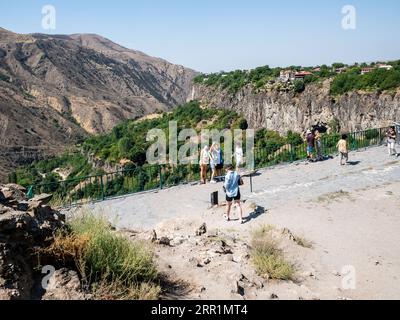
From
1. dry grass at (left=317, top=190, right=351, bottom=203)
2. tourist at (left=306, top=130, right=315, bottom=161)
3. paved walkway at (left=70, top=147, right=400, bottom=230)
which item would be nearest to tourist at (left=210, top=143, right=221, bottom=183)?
paved walkway at (left=70, top=147, right=400, bottom=230)

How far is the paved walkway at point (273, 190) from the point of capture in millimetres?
11891

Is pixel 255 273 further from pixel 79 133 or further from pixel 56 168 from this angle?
pixel 79 133

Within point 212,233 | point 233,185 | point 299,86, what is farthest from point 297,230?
point 299,86

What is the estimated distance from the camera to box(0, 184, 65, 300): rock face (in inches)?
184

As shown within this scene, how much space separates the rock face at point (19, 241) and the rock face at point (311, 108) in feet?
110

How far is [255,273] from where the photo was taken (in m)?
7.17

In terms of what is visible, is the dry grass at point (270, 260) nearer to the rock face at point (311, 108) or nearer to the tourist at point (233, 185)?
the tourist at point (233, 185)

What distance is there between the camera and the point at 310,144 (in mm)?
17750

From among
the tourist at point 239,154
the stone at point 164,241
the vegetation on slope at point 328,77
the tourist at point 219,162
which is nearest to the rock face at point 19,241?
the stone at point 164,241

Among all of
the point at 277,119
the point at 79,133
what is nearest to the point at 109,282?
the point at 277,119

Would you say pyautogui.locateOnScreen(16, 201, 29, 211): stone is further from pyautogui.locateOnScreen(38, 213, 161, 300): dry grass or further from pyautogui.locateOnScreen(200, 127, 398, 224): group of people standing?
pyautogui.locateOnScreen(200, 127, 398, 224): group of people standing

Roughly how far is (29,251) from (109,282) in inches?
40.3

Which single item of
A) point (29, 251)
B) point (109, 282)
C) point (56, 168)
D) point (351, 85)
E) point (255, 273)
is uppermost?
point (351, 85)

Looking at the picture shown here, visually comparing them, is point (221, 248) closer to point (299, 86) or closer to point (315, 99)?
point (315, 99)
